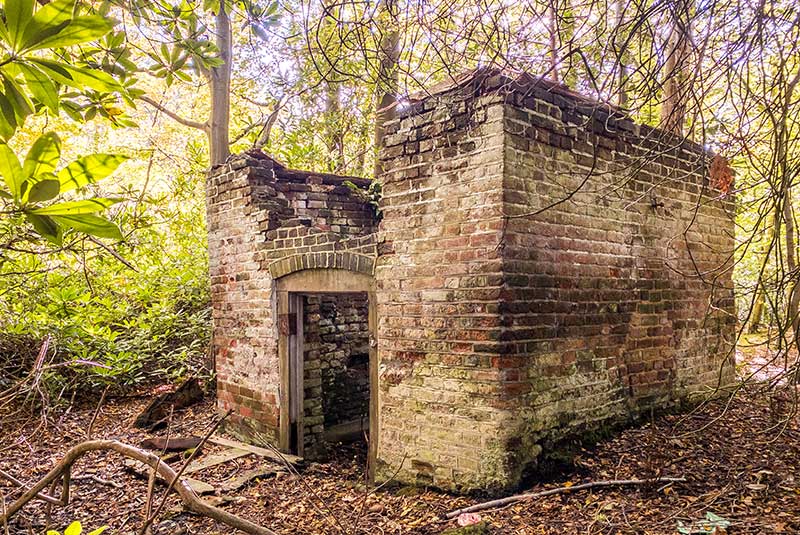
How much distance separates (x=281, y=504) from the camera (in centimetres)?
463

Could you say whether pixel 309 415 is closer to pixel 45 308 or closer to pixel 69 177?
pixel 45 308

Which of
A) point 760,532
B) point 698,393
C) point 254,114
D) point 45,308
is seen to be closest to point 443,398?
point 760,532

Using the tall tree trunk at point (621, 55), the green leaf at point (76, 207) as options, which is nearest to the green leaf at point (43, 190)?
the green leaf at point (76, 207)

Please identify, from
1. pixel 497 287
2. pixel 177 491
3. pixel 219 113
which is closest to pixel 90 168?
pixel 177 491

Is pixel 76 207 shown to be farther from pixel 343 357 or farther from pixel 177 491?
pixel 343 357

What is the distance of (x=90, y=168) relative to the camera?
1.10 meters

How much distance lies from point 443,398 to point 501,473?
68cm

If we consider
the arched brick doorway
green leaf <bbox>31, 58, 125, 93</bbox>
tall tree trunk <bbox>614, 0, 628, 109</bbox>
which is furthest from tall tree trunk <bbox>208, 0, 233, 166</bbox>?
green leaf <bbox>31, 58, 125, 93</bbox>

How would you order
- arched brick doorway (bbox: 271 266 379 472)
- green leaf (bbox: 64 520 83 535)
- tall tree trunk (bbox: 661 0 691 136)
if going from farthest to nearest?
arched brick doorway (bbox: 271 266 379 472)
tall tree trunk (bbox: 661 0 691 136)
green leaf (bbox: 64 520 83 535)

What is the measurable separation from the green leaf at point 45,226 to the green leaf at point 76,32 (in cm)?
31

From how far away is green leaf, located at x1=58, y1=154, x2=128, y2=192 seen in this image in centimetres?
108

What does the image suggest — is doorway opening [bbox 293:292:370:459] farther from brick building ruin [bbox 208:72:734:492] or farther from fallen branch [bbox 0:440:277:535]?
fallen branch [bbox 0:440:277:535]

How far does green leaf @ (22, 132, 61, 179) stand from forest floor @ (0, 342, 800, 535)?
194 cm

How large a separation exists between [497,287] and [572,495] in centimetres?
157
